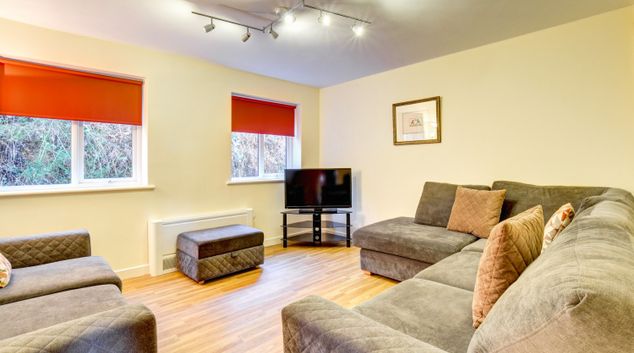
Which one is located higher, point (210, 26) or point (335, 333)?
point (210, 26)

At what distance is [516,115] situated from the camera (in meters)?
3.01

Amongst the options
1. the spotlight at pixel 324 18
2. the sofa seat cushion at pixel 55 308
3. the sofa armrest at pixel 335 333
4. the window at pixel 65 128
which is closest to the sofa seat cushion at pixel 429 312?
the sofa armrest at pixel 335 333

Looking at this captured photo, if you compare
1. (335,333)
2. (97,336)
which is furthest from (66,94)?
(335,333)

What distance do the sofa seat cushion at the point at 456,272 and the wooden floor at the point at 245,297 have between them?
32.7 inches

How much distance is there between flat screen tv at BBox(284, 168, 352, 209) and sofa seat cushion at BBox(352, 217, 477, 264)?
0.99 metres

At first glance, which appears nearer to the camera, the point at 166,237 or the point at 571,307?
the point at 571,307

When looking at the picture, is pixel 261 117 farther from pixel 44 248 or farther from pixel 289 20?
pixel 44 248

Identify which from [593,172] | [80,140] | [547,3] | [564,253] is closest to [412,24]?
[547,3]

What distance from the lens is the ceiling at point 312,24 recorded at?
231 cm

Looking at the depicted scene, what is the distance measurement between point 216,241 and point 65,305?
4.85 feet

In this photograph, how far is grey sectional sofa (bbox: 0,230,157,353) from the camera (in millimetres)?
998

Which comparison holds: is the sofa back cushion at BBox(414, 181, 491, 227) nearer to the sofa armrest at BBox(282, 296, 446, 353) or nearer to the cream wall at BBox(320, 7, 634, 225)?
the cream wall at BBox(320, 7, 634, 225)

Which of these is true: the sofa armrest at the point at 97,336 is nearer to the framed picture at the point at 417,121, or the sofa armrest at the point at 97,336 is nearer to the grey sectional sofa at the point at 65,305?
the grey sectional sofa at the point at 65,305

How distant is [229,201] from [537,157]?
3353mm
